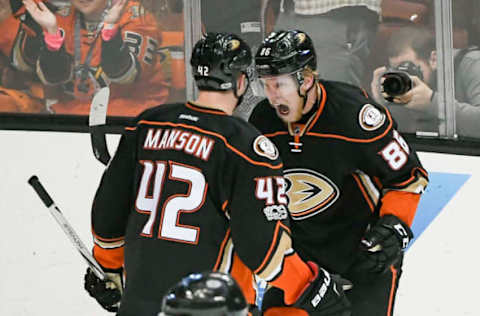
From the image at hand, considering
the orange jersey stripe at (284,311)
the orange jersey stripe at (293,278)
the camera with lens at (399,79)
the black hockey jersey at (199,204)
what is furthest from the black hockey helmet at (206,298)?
the camera with lens at (399,79)

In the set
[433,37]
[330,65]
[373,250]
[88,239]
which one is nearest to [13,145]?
[88,239]

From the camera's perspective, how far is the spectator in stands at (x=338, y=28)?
4602 millimetres

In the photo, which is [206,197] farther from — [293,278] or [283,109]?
[283,109]

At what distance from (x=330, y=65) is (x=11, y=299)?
209 cm

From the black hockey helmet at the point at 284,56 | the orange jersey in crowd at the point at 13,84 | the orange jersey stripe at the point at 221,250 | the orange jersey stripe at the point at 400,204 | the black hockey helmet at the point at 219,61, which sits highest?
the black hockey helmet at the point at 219,61

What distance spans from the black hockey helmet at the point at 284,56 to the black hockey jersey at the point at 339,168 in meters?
0.15

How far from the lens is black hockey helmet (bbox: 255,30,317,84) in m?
2.47

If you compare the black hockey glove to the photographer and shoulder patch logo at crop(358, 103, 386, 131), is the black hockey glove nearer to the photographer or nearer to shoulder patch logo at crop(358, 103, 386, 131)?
shoulder patch logo at crop(358, 103, 386, 131)

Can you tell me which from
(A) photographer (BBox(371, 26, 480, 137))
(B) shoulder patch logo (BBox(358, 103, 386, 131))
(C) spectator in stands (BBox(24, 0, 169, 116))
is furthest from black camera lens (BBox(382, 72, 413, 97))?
(B) shoulder patch logo (BBox(358, 103, 386, 131))

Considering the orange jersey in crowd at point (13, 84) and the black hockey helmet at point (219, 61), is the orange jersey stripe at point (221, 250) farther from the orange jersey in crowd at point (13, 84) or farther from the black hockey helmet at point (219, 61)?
the orange jersey in crowd at point (13, 84)

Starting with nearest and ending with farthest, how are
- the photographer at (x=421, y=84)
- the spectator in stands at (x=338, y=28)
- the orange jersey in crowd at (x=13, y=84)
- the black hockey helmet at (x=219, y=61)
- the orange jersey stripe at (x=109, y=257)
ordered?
the black hockey helmet at (x=219, y=61) → the orange jersey stripe at (x=109, y=257) → the photographer at (x=421, y=84) → the spectator in stands at (x=338, y=28) → the orange jersey in crowd at (x=13, y=84)

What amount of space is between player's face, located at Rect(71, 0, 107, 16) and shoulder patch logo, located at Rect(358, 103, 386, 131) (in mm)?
2999

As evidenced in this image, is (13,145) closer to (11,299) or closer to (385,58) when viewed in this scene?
(11,299)

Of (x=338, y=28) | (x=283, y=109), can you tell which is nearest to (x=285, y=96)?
(x=283, y=109)
